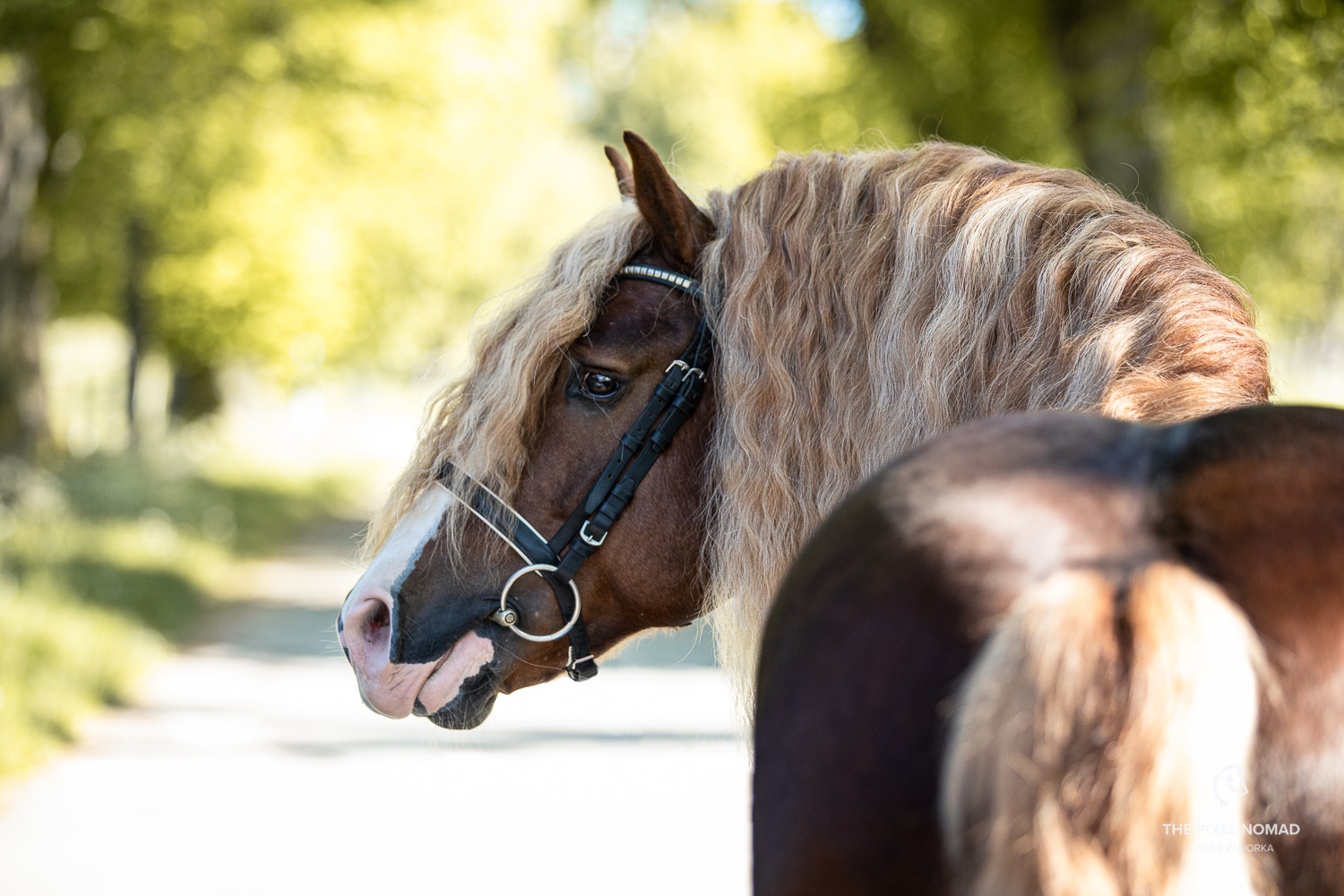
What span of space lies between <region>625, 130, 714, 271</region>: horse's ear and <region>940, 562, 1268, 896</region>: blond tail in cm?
126

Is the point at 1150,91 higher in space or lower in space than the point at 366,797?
higher

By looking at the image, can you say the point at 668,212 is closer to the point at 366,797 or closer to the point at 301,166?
the point at 366,797

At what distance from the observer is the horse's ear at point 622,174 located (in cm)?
228

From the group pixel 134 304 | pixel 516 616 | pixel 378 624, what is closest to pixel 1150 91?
pixel 516 616

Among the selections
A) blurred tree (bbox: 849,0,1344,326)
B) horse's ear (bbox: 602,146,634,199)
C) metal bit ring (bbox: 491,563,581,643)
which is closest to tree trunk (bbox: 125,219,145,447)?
blurred tree (bbox: 849,0,1344,326)

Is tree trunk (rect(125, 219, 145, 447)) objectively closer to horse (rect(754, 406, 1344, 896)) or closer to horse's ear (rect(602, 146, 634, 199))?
horse's ear (rect(602, 146, 634, 199))

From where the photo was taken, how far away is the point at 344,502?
17969mm

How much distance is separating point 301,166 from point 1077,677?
38.9 feet

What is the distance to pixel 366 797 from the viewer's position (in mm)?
5234

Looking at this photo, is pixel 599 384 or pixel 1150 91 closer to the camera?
pixel 599 384

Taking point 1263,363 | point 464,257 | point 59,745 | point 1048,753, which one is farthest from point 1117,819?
point 464,257

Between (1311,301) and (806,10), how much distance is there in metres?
12.5

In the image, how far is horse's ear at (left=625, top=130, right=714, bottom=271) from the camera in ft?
6.44

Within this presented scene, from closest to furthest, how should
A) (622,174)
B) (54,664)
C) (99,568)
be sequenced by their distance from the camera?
(622,174) → (54,664) → (99,568)
